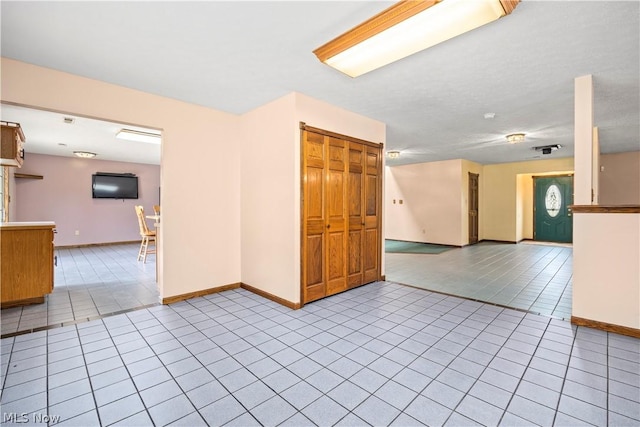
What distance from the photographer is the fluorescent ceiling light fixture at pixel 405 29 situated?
1836 mm

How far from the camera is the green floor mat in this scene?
7.49 meters

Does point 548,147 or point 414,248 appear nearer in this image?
point 548,147

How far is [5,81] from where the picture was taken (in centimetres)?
265

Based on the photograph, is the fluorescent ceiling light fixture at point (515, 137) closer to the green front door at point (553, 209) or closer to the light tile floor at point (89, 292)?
the green front door at point (553, 209)

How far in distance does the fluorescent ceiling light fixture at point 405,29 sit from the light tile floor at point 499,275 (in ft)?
10.1

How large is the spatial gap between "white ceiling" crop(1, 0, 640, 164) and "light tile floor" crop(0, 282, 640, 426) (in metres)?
2.50

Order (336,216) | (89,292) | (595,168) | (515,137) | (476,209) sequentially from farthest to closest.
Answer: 1. (476,209)
2. (515,137)
3. (595,168)
4. (89,292)
5. (336,216)

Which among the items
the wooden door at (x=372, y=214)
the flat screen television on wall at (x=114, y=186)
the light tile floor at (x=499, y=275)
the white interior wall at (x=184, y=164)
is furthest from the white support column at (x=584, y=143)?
the flat screen television on wall at (x=114, y=186)

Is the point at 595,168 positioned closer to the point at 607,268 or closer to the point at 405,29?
the point at 607,268

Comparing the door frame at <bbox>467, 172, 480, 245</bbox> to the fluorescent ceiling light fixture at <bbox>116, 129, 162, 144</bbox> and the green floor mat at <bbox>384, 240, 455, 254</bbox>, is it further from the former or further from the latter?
the fluorescent ceiling light fixture at <bbox>116, 129, 162, 144</bbox>

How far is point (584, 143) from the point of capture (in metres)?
2.94

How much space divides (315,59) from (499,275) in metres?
4.58

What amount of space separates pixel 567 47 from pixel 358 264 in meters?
3.14

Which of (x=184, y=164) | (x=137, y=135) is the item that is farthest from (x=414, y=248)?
(x=137, y=135)
